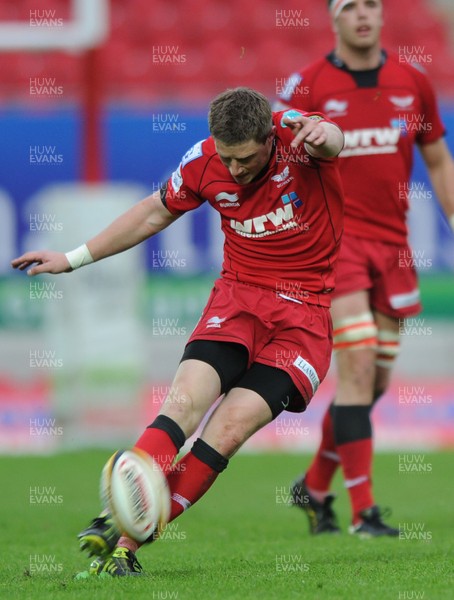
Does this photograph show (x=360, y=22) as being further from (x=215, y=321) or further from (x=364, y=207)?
(x=215, y=321)

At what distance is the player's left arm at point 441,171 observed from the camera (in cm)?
657

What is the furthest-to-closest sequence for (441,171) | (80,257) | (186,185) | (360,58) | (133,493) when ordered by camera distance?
1. (441,171)
2. (360,58)
3. (80,257)
4. (186,185)
5. (133,493)

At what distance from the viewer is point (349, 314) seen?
6.29 metres

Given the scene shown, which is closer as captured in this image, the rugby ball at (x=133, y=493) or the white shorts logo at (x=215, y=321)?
the rugby ball at (x=133, y=493)

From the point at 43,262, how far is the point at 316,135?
132 cm

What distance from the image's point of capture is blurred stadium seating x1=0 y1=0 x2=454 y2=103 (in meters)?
14.6

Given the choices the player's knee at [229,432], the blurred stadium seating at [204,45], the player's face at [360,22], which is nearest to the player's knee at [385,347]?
the player's face at [360,22]

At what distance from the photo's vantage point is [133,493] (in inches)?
163

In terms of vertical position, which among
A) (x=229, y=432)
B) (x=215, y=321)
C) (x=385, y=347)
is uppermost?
(x=215, y=321)

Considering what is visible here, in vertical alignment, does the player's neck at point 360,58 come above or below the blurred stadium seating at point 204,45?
below

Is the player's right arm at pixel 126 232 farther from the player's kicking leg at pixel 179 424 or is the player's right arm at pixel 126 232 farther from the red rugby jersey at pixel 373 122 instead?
the red rugby jersey at pixel 373 122

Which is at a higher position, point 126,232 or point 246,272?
point 126,232

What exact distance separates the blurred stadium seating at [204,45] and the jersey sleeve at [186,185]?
9072 millimetres

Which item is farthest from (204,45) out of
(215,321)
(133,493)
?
(133,493)
